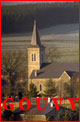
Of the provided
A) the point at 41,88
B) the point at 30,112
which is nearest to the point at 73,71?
the point at 41,88

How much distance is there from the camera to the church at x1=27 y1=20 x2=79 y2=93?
15056 millimetres

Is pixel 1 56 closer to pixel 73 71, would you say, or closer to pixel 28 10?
pixel 28 10

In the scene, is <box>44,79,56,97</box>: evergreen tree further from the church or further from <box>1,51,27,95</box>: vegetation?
<box>1,51,27,95</box>: vegetation

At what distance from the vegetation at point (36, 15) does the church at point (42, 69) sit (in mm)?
1934

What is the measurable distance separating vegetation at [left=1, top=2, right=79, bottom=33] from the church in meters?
1.93

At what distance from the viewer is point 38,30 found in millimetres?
12188

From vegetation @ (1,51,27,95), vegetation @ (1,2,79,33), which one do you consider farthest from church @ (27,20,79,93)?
vegetation @ (1,2,79,33)

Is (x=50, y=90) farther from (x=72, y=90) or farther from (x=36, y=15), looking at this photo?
(x=36, y=15)

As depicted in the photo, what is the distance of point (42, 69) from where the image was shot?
773 inches

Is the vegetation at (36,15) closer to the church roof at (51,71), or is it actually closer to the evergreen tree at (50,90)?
the evergreen tree at (50,90)

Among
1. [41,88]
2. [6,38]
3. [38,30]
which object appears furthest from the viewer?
[41,88]

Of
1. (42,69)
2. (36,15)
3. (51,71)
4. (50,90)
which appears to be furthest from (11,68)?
(42,69)

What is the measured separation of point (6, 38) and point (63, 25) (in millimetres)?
1245

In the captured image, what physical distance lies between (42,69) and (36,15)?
7.86 m
